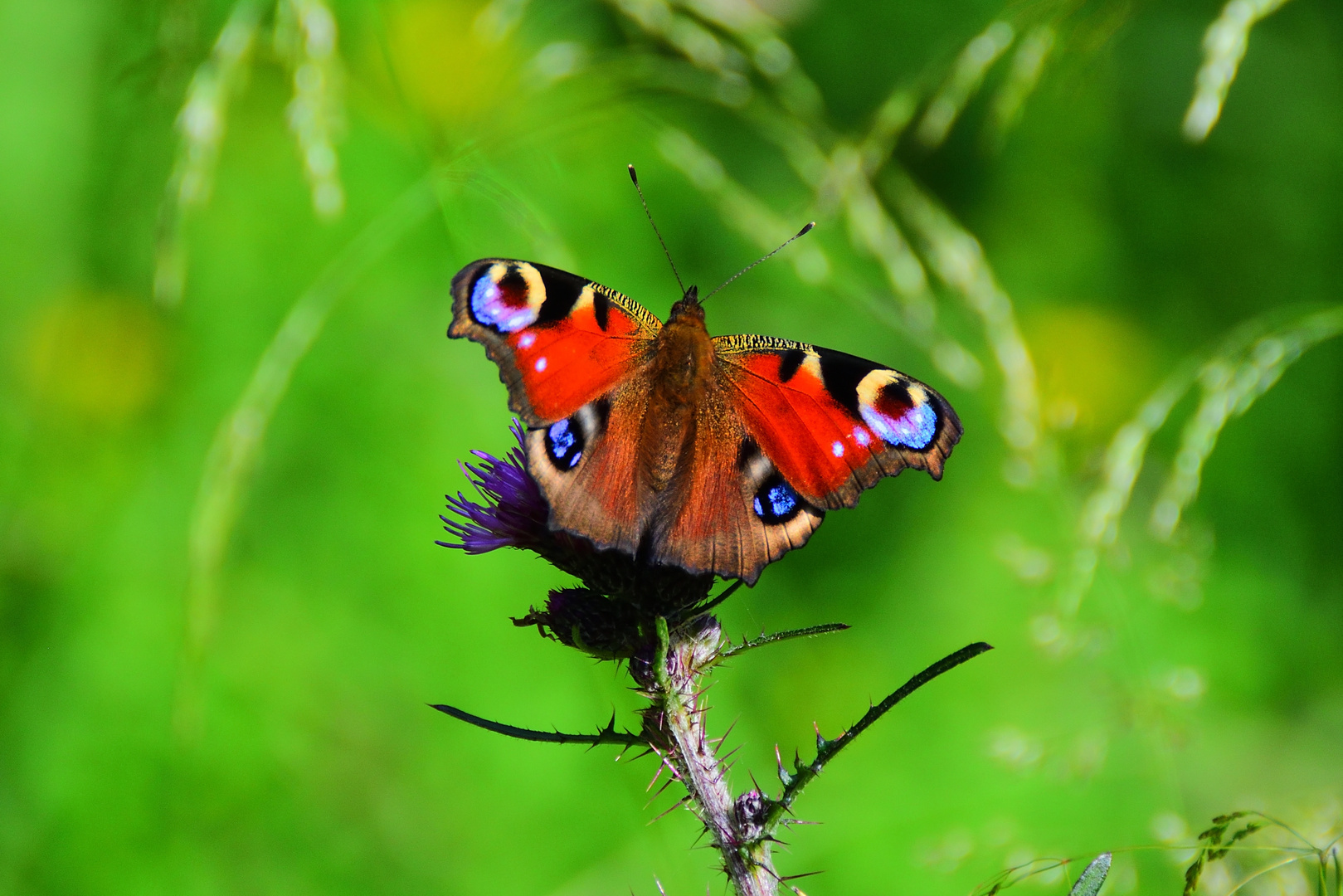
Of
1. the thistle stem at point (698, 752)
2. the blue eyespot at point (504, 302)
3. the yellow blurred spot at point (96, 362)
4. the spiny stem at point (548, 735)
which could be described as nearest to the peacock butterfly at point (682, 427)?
the blue eyespot at point (504, 302)

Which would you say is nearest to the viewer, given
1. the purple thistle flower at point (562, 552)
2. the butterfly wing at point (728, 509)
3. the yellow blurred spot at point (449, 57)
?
the butterfly wing at point (728, 509)

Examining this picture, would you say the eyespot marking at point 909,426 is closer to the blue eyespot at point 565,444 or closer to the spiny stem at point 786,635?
the spiny stem at point 786,635

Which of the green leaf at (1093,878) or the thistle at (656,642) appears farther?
the thistle at (656,642)

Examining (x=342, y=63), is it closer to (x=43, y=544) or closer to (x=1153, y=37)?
(x=43, y=544)

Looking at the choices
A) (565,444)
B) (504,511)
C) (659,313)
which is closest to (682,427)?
(565,444)

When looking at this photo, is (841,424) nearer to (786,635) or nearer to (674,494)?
(674,494)

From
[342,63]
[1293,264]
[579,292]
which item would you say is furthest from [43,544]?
[1293,264]
